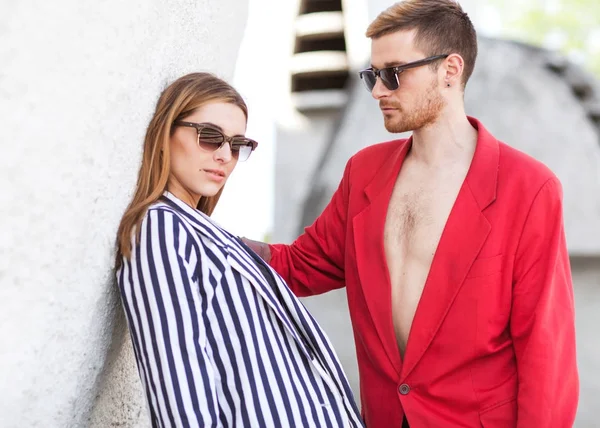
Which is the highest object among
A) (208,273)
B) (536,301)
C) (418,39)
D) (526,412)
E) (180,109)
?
(418,39)

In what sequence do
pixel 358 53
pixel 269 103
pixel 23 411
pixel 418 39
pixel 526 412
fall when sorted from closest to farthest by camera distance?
pixel 23 411, pixel 526 412, pixel 418 39, pixel 358 53, pixel 269 103

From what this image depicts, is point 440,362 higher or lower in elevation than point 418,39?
lower

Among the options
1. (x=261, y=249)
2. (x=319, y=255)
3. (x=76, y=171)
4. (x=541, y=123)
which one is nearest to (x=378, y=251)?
(x=319, y=255)

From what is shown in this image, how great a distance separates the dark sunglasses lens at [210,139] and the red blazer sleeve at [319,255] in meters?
0.82

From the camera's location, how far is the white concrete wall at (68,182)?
1.40 meters

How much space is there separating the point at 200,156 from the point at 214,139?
0.21ft

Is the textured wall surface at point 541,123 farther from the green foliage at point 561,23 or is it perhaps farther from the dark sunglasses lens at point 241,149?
the green foliage at point 561,23

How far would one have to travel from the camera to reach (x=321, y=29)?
10203mm

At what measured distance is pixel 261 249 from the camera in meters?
2.84

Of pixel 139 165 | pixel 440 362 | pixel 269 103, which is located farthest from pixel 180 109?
pixel 269 103

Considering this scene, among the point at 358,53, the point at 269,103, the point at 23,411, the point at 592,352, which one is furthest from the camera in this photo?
the point at 269,103

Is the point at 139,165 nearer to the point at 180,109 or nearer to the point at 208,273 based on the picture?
the point at 180,109

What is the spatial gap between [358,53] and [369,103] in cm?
185

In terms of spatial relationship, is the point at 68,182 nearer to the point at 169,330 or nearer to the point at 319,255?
the point at 169,330
